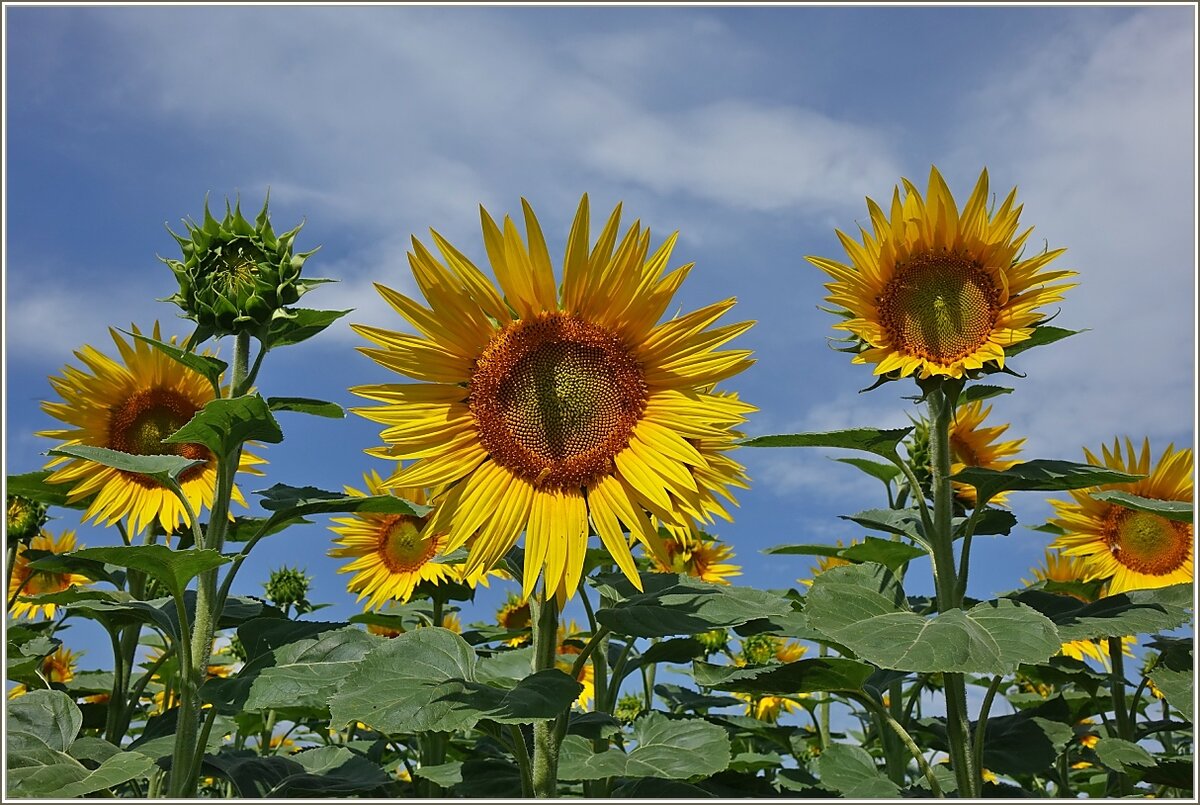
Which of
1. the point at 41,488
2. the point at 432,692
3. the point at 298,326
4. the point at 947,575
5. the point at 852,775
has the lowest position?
the point at 852,775

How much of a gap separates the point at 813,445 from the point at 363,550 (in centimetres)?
316

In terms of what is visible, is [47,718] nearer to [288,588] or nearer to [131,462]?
[131,462]

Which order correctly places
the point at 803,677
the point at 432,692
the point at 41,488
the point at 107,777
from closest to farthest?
the point at 432,692
the point at 107,777
the point at 803,677
the point at 41,488

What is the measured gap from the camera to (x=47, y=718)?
11.2 ft

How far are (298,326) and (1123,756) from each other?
11.4 feet

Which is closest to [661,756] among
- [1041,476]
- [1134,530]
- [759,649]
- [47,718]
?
[1041,476]

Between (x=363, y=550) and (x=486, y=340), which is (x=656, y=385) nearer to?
(x=486, y=340)

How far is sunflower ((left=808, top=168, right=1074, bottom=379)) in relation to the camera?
11.5 feet

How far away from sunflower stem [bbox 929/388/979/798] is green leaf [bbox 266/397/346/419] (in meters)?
2.08

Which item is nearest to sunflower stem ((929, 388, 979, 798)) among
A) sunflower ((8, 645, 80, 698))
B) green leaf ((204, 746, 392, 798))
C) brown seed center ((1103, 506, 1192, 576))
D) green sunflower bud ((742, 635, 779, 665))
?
green leaf ((204, 746, 392, 798))

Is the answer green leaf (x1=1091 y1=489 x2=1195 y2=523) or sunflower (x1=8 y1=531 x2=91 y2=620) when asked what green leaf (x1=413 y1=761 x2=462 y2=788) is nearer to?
green leaf (x1=1091 y1=489 x2=1195 y2=523)

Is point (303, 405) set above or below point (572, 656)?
above

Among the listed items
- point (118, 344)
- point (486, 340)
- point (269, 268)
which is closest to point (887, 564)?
point (486, 340)

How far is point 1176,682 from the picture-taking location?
3.65m
